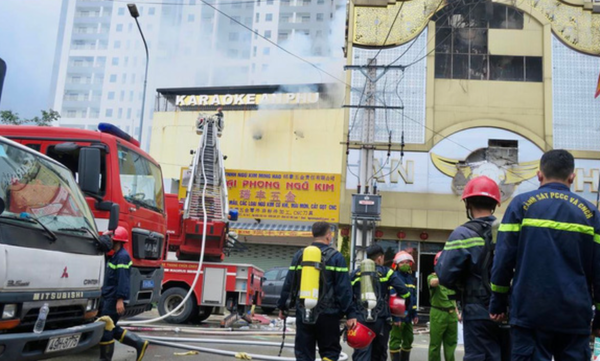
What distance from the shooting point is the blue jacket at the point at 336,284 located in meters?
4.73

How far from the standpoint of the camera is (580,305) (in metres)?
2.73

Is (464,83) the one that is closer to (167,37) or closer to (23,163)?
(23,163)

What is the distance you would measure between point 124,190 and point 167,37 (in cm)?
5517

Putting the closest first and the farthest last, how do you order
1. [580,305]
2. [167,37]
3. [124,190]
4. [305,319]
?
[580,305] → [305,319] → [124,190] → [167,37]

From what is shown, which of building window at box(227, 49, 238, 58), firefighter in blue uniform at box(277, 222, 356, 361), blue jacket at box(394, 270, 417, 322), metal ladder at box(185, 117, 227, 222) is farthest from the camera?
building window at box(227, 49, 238, 58)

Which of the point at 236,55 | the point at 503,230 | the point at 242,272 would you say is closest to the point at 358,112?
the point at 242,272

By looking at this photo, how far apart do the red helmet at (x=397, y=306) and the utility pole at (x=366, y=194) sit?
9339 millimetres

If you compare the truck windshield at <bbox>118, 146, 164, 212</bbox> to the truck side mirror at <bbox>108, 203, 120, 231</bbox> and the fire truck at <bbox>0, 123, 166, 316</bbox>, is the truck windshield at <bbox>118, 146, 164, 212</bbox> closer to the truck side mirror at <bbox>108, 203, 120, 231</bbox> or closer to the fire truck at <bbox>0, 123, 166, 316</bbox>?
the fire truck at <bbox>0, 123, 166, 316</bbox>

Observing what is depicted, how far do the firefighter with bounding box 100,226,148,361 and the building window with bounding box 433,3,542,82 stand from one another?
1662cm

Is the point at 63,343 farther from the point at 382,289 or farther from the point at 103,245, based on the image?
the point at 382,289

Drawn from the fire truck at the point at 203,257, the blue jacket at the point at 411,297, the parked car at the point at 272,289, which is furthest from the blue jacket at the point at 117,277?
the parked car at the point at 272,289

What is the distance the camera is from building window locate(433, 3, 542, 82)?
65.4 feet

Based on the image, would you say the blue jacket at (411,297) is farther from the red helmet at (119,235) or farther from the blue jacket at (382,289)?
the red helmet at (119,235)

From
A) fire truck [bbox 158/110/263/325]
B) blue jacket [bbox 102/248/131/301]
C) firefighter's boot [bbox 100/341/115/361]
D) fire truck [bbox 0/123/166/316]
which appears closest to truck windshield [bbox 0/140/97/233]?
blue jacket [bbox 102/248/131/301]
